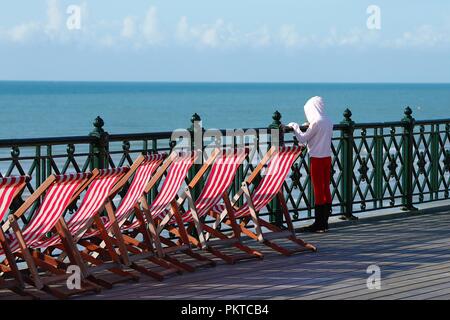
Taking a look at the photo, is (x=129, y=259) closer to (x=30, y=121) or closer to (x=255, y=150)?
(x=255, y=150)

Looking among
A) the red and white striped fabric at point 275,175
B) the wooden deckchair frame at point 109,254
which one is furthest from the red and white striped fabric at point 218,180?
the wooden deckchair frame at point 109,254

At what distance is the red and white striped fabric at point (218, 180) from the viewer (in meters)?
9.87

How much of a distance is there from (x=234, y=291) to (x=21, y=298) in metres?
1.56

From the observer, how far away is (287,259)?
33.3 ft

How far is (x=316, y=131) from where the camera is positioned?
11.6 m

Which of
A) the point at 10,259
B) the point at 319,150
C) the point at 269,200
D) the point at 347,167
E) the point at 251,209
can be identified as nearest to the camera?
the point at 10,259

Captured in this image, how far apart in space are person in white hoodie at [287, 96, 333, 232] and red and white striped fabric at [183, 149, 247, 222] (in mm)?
1767

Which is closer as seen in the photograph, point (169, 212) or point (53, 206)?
point (53, 206)

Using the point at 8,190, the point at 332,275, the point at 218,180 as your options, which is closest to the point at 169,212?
the point at 218,180

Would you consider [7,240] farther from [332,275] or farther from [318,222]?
[318,222]

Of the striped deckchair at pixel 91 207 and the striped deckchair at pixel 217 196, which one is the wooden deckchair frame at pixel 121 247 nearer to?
the striped deckchair at pixel 91 207

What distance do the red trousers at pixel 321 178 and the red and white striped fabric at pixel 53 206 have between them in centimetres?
397

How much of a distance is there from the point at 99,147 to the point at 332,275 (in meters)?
2.52
